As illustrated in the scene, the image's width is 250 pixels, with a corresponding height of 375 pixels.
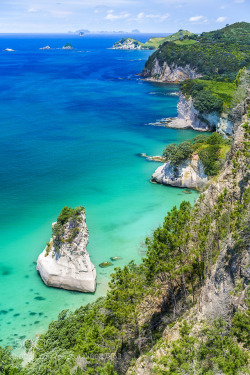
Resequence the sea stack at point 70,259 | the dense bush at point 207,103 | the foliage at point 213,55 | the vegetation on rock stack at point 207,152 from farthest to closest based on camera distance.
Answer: the foliage at point 213,55, the dense bush at point 207,103, the vegetation on rock stack at point 207,152, the sea stack at point 70,259

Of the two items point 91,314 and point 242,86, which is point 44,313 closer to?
point 91,314

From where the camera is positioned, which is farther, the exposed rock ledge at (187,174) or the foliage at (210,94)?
the foliage at (210,94)

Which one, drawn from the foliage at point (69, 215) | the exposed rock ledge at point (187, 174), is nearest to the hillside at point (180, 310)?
the foliage at point (69, 215)

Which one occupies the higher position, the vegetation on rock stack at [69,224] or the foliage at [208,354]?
the foliage at [208,354]

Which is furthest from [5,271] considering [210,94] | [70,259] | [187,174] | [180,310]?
[210,94]

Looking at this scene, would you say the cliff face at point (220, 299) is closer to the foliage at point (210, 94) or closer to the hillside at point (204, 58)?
the foliage at point (210, 94)

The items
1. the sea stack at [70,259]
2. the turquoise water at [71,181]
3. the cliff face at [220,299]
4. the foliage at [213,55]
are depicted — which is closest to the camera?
the cliff face at [220,299]

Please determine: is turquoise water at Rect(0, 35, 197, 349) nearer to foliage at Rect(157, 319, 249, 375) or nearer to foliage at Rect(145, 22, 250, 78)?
foliage at Rect(157, 319, 249, 375)

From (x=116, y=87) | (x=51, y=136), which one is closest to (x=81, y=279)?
(x=51, y=136)
